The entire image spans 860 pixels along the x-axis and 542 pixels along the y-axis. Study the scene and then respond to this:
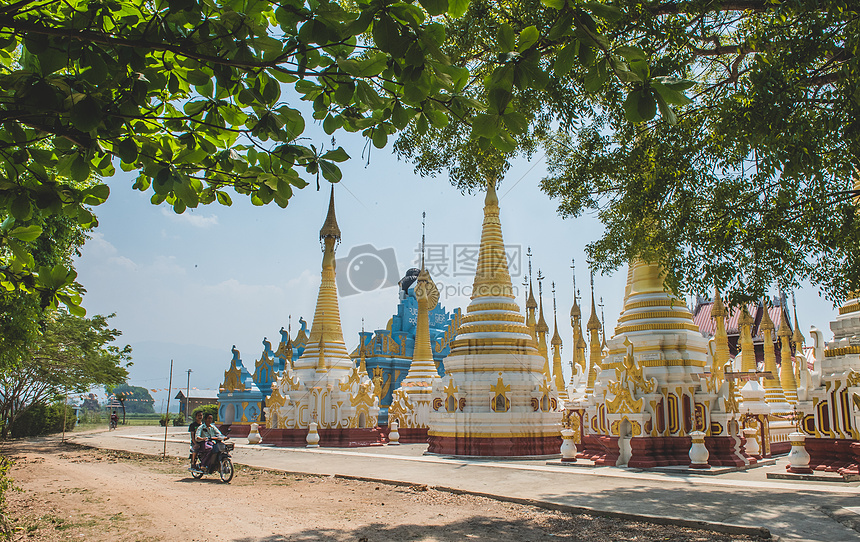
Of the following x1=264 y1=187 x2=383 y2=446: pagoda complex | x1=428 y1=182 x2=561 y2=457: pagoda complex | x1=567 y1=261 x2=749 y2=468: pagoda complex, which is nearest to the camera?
x1=567 y1=261 x2=749 y2=468: pagoda complex

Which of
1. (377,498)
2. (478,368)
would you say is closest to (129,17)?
(377,498)

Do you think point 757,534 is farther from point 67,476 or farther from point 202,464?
point 67,476

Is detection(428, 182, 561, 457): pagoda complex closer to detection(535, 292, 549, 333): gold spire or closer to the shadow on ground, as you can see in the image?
the shadow on ground

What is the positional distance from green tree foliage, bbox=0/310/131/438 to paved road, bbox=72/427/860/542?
8.53m

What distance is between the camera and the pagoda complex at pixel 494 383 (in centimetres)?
1847

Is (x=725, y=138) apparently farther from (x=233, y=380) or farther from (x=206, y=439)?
(x=233, y=380)

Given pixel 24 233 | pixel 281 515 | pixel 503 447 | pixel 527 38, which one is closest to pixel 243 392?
pixel 503 447

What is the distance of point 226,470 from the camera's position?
12031 millimetres

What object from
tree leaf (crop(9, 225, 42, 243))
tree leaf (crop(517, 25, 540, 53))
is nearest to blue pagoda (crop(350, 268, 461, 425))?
tree leaf (crop(9, 225, 42, 243))

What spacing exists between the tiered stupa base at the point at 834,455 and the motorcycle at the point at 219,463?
11.5 m

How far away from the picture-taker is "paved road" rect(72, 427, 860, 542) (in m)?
7.37

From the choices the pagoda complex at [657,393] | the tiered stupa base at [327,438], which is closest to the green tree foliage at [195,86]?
the pagoda complex at [657,393]

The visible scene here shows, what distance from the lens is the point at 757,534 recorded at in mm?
6488

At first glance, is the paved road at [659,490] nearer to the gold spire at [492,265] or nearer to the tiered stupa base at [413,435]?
the gold spire at [492,265]
